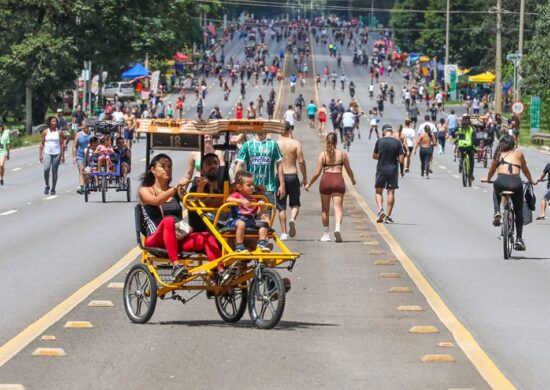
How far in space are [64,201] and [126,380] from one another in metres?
23.3

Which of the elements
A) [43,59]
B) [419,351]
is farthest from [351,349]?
[43,59]

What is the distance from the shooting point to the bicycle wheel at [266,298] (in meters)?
12.8

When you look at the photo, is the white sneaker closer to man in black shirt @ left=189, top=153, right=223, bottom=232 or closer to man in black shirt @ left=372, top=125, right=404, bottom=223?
man in black shirt @ left=372, top=125, right=404, bottom=223

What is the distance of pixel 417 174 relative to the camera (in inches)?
1877

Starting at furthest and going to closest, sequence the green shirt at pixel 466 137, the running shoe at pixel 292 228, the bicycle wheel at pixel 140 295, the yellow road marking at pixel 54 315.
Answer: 1. the green shirt at pixel 466 137
2. the running shoe at pixel 292 228
3. the bicycle wheel at pixel 140 295
4. the yellow road marking at pixel 54 315

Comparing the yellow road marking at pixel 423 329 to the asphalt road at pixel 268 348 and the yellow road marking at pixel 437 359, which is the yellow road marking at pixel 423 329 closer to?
the asphalt road at pixel 268 348

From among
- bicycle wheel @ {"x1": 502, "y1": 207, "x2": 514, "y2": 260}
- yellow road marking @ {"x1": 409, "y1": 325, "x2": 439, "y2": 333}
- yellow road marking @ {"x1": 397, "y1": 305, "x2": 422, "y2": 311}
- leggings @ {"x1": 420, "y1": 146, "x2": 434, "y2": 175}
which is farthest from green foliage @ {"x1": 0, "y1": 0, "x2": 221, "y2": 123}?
yellow road marking @ {"x1": 409, "y1": 325, "x2": 439, "y2": 333}

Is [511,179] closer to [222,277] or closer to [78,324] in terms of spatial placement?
[222,277]

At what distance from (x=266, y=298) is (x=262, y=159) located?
27.3 feet

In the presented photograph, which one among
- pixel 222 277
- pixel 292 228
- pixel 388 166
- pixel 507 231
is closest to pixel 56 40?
pixel 388 166

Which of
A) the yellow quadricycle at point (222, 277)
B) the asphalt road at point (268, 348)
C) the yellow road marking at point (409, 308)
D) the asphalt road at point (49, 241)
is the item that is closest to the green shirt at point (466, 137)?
the asphalt road at point (49, 241)

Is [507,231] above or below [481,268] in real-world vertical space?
above

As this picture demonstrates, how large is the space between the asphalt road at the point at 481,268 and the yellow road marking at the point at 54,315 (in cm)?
360

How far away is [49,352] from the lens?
11742 mm
